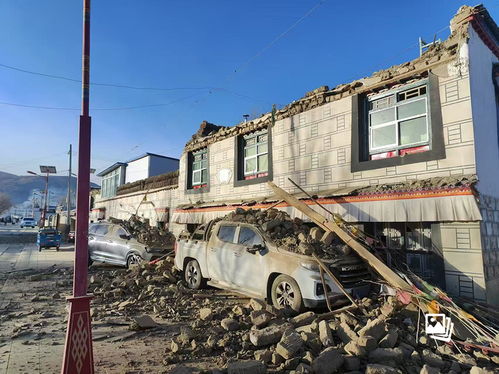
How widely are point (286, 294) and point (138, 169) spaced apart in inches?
971

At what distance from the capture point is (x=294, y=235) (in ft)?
25.2

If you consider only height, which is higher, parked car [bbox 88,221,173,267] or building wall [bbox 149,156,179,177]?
building wall [bbox 149,156,179,177]

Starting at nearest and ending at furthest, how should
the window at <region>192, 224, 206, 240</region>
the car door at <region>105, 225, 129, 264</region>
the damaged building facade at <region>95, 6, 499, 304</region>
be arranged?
the damaged building facade at <region>95, 6, 499, 304</region>
the window at <region>192, 224, 206, 240</region>
the car door at <region>105, 225, 129, 264</region>

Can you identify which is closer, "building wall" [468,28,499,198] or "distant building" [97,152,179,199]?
"building wall" [468,28,499,198]

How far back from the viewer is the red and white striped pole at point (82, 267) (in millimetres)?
3709

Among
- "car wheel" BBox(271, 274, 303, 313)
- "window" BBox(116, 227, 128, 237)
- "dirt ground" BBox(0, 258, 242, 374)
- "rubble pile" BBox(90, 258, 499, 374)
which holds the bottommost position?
"dirt ground" BBox(0, 258, 242, 374)

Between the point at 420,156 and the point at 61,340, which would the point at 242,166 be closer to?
the point at 420,156

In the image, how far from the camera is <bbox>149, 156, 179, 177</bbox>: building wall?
91.9 feet

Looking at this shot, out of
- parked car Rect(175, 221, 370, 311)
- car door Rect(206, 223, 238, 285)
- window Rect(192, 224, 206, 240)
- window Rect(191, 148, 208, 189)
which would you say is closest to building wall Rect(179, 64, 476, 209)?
window Rect(191, 148, 208, 189)

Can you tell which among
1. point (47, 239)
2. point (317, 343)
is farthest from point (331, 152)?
point (47, 239)

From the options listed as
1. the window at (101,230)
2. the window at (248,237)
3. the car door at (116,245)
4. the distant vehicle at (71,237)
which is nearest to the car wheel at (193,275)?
the window at (248,237)

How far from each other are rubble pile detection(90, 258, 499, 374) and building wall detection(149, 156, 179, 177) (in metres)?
22.0

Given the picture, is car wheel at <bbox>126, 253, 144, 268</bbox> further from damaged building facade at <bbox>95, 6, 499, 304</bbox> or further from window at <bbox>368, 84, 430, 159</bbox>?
window at <bbox>368, 84, 430, 159</bbox>

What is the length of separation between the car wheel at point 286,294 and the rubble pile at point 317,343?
0.93 ft
